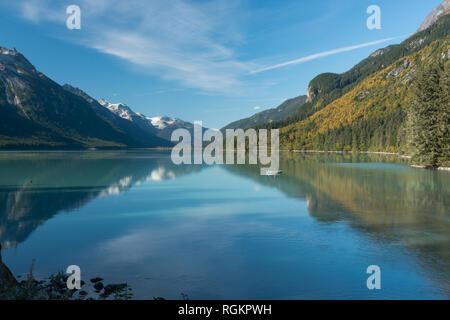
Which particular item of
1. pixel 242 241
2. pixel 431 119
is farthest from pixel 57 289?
pixel 431 119

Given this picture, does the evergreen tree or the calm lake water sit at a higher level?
the evergreen tree

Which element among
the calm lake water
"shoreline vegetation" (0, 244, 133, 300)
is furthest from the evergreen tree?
"shoreline vegetation" (0, 244, 133, 300)

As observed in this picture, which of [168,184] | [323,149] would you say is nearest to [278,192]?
[168,184]

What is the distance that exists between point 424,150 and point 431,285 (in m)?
56.1

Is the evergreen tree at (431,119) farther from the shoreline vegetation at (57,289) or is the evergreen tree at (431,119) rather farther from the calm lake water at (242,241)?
the shoreline vegetation at (57,289)

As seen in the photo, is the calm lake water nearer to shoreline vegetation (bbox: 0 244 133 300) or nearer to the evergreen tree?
shoreline vegetation (bbox: 0 244 133 300)

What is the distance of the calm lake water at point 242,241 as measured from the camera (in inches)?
487

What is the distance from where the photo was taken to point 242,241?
18594 mm

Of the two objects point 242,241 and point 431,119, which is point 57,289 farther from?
point 431,119

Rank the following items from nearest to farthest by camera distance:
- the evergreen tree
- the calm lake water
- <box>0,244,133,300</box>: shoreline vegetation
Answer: <box>0,244,133,300</box>: shoreline vegetation
the calm lake water
the evergreen tree

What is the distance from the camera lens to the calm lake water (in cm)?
1238

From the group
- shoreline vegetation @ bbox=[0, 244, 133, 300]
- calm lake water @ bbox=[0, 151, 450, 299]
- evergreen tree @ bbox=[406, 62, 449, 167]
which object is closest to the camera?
shoreline vegetation @ bbox=[0, 244, 133, 300]
